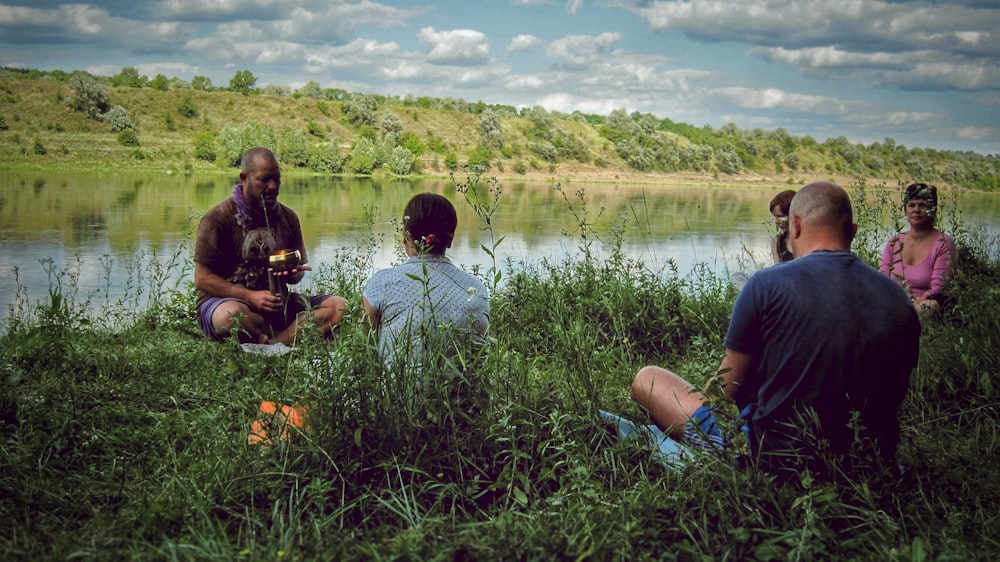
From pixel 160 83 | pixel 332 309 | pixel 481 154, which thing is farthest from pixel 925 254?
pixel 160 83

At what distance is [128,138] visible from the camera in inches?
1811

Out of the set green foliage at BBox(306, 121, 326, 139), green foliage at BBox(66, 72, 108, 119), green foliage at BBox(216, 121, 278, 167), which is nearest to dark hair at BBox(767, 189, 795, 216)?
green foliage at BBox(216, 121, 278, 167)

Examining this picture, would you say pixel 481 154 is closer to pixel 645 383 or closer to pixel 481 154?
pixel 481 154

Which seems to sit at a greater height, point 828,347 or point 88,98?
point 88,98

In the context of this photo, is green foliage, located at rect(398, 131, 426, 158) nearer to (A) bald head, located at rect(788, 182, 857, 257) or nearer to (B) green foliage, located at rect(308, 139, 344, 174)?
(B) green foliage, located at rect(308, 139, 344, 174)

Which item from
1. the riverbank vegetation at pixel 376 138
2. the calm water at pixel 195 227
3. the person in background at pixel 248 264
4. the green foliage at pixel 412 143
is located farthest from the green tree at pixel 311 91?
the person in background at pixel 248 264

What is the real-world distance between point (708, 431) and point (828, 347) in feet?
2.25

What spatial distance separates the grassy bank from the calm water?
2.02 meters

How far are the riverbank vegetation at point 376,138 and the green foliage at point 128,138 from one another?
0.38ft

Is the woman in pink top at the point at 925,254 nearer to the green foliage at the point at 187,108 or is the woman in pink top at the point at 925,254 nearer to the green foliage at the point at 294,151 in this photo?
the green foliage at the point at 294,151

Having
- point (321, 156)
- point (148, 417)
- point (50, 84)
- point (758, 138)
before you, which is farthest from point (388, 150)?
point (758, 138)

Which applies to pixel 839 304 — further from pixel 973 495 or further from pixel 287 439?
pixel 287 439

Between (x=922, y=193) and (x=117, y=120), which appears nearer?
(x=922, y=193)

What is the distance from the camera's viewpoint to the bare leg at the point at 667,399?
2.96m
